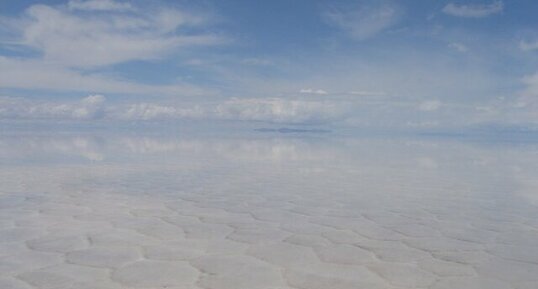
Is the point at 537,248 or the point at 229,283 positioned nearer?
the point at 229,283

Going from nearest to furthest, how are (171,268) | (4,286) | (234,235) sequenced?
1. (4,286)
2. (171,268)
3. (234,235)

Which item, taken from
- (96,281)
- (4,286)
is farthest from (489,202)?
(4,286)

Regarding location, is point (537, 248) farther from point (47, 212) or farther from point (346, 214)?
point (47, 212)

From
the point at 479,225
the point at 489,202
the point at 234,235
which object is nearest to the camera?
the point at 234,235

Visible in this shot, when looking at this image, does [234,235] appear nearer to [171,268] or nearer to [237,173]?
[171,268]

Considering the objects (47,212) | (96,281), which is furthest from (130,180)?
(96,281)

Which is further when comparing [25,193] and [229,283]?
[25,193]
